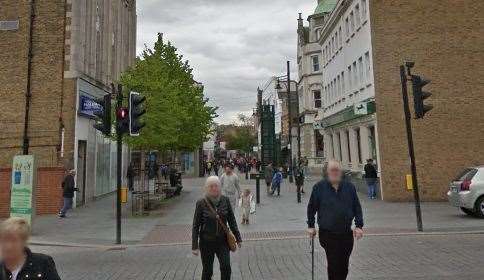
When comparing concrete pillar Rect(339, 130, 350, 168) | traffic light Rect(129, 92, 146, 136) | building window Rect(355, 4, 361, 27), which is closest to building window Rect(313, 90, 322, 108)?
concrete pillar Rect(339, 130, 350, 168)

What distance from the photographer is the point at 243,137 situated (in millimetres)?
102812

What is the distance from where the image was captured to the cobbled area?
26.4 ft

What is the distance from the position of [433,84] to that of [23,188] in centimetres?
1724

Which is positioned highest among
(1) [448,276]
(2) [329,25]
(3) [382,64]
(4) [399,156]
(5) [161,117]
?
(2) [329,25]

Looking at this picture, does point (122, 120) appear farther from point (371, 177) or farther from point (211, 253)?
point (371, 177)

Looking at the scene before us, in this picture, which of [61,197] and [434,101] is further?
[434,101]

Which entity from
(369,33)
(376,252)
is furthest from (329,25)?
(376,252)

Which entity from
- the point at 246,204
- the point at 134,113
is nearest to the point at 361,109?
the point at 246,204

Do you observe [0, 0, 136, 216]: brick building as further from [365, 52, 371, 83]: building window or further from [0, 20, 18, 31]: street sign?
[365, 52, 371, 83]: building window

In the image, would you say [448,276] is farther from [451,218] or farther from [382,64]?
[382,64]

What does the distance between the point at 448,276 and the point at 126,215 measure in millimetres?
13145

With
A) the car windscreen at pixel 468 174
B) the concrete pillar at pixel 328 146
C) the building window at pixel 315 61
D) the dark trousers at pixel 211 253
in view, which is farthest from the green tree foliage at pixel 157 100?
the building window at pixel 315 61

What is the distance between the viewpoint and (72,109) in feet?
67.5

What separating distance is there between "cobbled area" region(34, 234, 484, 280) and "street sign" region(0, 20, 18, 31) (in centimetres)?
1280
